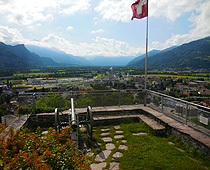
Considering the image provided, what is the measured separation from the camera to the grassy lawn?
3555mm

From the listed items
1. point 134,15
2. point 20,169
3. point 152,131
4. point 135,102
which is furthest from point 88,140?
point 134,15

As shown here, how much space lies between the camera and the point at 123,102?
834cm

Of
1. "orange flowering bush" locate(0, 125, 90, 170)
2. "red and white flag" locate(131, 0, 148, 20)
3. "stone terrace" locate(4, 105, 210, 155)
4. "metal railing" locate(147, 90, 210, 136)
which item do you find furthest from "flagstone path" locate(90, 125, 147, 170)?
"red and white flag" locate(131, 0, 148, 20)

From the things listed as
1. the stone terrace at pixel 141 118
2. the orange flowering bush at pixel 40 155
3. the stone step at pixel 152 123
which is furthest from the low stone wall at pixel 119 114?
the orange flowering bush at pixel 40 155

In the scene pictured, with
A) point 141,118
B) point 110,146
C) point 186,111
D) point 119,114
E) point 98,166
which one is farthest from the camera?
point 119,114

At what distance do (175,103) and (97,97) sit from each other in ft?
12.4

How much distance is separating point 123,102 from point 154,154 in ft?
14.5

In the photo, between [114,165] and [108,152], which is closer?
[114,165]

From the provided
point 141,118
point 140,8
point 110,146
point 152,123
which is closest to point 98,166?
point 110,146

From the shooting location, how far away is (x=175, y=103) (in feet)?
19.4

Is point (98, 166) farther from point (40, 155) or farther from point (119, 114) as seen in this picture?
point (119, 114)

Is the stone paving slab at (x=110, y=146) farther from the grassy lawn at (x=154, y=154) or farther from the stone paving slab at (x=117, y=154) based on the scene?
the stone paving slab at (x=117, y=154)

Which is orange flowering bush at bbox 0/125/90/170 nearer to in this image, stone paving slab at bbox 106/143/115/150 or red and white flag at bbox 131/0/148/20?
stone paving slab at bbox 106/143/115/150

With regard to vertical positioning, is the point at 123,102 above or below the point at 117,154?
above
